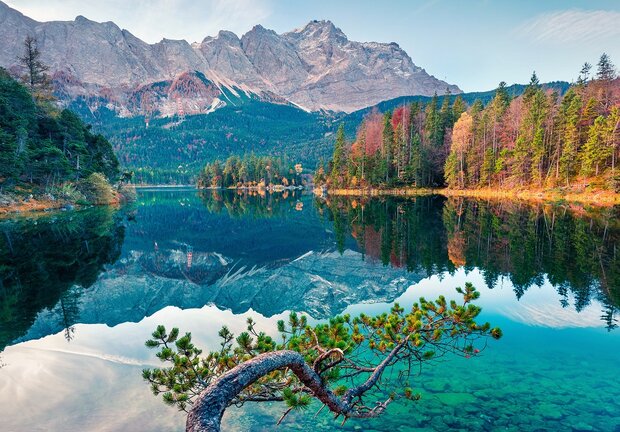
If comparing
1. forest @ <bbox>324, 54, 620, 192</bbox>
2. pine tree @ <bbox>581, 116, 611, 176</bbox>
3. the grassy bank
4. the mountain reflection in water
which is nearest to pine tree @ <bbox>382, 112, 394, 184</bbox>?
forest @ <bbox>324, 54, 620, 192</bbox>

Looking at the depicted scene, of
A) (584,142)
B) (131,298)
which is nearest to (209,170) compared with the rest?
(584,142)

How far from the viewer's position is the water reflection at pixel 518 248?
15.9 meters

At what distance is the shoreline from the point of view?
5022 cm

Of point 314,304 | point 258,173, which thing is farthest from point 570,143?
point 258,173

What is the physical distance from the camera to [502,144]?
2953 inches

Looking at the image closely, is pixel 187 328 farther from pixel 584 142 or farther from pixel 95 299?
pixel 584 142

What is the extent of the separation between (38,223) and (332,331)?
140 ft

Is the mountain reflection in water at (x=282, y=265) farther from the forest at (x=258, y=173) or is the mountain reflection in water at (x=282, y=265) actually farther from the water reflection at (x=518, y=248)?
the forest at (x=258, y=173)

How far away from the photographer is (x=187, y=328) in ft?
42.5

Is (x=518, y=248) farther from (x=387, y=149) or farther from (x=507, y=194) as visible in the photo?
(x=387, y=149)

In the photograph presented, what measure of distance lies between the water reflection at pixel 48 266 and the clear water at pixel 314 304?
109 millimetres

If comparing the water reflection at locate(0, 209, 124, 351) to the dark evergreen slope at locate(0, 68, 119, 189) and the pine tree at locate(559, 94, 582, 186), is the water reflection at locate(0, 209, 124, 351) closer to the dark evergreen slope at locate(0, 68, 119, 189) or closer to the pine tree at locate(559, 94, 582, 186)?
the dark evergreen slope at locate(0, 68, 119, 189)

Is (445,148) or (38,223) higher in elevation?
(445,148)

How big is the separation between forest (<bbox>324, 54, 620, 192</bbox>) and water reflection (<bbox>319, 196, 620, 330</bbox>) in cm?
2321
